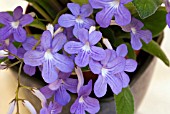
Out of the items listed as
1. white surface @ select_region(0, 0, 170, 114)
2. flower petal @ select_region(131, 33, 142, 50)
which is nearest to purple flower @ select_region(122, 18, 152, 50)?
flower petal @ select_region(131, 33, 142, 50)

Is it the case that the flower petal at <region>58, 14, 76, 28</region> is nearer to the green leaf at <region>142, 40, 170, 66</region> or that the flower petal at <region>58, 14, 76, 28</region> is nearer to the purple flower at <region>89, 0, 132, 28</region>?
the purple flower at <region>89, 0, 132, 28</region>

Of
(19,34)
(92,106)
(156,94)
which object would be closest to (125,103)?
(92,106)

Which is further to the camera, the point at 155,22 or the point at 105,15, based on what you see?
the point at 155,22

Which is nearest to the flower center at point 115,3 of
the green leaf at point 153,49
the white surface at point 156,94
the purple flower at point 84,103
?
the purple flower at point 84,103

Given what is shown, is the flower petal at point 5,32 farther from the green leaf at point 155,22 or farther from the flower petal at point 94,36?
the green leaf at point 155,22

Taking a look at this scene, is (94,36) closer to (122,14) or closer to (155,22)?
(122,14)

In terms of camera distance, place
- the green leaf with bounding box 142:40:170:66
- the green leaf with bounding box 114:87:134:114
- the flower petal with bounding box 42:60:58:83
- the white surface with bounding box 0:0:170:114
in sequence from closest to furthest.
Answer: the flower petal with bounding box 42:60:58:83
the green leaf with bounding box 114:87:134:114
the green leaf with bounding box 142:40:170:66
the white surface with bounding box 0:0:170:114

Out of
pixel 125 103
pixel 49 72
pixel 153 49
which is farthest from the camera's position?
pixel 153 49
